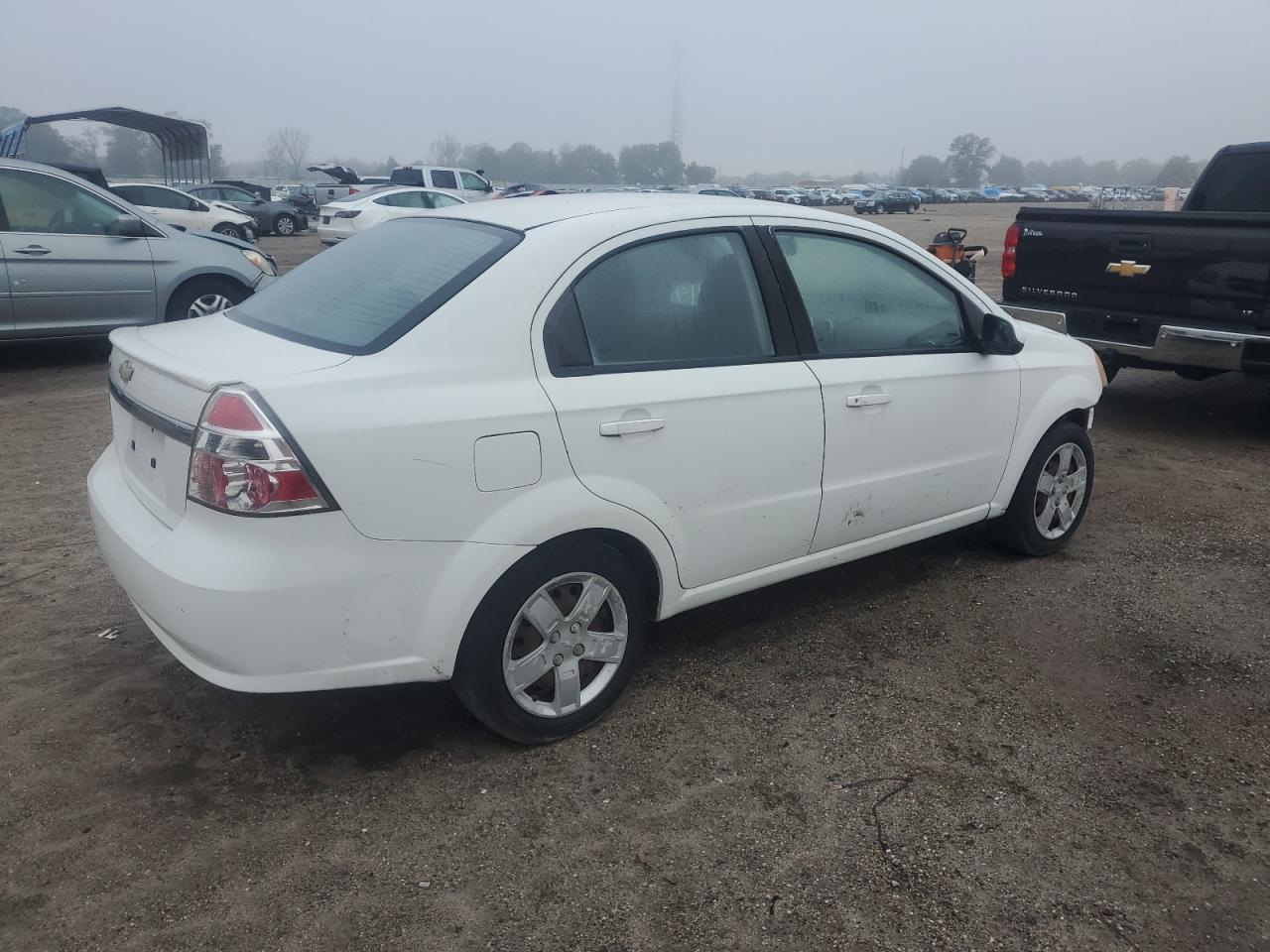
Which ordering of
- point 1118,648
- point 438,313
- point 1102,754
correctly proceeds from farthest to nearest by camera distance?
point 1118,648 → point 1102,754 → point 438,313

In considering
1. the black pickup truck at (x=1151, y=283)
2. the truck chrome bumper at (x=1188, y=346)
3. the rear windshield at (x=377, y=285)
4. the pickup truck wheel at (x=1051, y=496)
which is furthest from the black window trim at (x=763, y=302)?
the truck chrome bumper at (x=1188, y=346)

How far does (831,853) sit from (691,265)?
6.12ft

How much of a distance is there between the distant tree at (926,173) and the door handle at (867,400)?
488 feet

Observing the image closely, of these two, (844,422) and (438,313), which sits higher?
(438,313)

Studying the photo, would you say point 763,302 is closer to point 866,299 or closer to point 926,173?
point 866,299

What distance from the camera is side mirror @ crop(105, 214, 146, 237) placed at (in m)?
8.37

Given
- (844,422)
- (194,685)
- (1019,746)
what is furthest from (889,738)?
(194,685)

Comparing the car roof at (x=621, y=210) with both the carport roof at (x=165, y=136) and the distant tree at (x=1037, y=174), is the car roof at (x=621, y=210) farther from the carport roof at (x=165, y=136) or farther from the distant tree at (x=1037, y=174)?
the distant tree at (x=1037, y=174)

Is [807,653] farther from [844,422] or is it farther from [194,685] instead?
[194,685]

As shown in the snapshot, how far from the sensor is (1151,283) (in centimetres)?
665

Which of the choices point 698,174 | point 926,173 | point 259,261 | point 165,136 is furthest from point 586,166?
point 259,261

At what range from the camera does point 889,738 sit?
332cm

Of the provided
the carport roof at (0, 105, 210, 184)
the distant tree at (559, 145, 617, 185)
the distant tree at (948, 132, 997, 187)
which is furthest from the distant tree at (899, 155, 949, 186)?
the carport roof at (0, 105, 210, 184)

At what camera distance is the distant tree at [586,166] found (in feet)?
407
